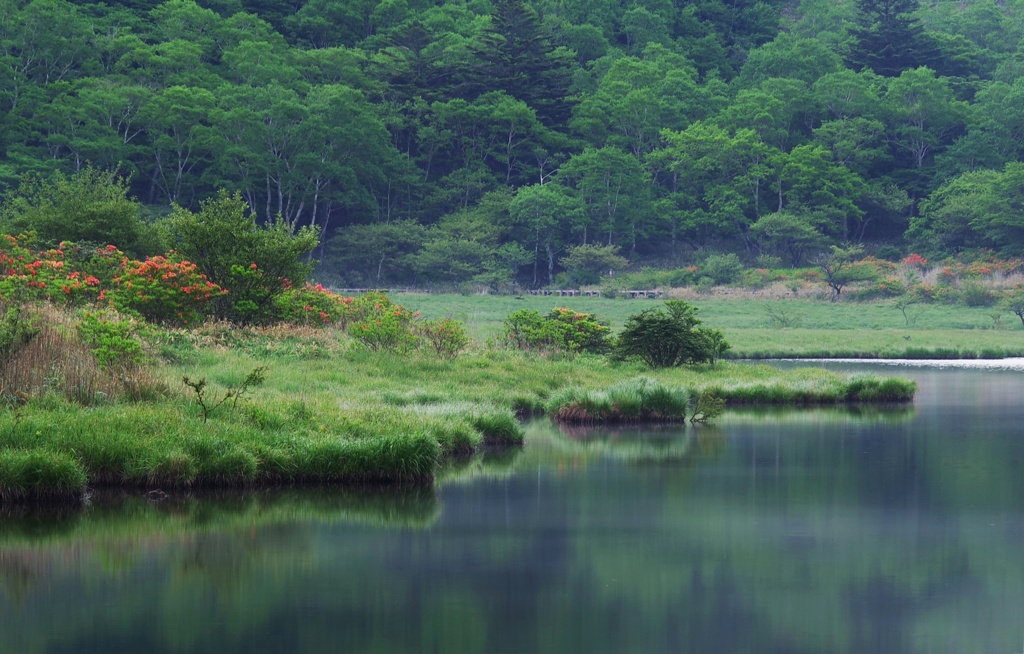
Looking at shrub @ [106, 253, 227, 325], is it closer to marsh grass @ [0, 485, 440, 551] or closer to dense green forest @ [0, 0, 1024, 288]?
marsh grass @ [0, 485, 440, 551]

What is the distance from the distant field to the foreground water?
2743cm

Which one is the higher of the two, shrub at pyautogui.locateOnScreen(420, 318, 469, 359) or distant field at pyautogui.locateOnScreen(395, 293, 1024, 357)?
distant field at pyautogui.locateOnScreen(395, 293, 1024, 357)

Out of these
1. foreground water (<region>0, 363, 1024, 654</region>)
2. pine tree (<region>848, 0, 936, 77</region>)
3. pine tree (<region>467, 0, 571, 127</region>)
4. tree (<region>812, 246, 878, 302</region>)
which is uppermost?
pine tree (<region>848, 0, 936, 77</region>)

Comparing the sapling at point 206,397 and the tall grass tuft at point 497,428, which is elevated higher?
the sapling at point 206,397

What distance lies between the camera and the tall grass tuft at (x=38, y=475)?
18078 millimetres

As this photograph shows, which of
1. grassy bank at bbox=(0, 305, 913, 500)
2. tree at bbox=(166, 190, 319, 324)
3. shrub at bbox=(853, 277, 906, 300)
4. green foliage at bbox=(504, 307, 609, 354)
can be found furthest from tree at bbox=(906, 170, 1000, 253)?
tree at bbox=(166, 190, 319, 324)

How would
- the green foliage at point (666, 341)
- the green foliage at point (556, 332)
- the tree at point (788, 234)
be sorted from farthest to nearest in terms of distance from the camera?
the tree at point (788, 234) → the green foliage at point (556, 332) → the green foliage at point (666, 341)

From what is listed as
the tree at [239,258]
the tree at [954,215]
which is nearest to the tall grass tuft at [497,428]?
the tree at [239,258]

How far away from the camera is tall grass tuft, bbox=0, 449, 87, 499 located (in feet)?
59.3

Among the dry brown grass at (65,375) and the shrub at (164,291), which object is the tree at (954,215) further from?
the dry brown grass at (65,375)

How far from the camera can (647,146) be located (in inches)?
4154

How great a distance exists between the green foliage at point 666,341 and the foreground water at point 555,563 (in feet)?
41.6

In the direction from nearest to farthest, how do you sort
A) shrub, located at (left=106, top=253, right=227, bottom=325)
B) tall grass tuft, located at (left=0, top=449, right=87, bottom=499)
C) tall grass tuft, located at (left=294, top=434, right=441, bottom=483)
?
tall grass tuft, located at (left=0, top=449, right=87, bottom=499), tall grass tuft, located at (left=294, top=434, right=441, bottom=483), shrub, located at (left=106, top=253, right=227, bottom=325)

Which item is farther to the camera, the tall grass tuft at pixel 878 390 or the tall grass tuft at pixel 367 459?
the tall grass tuft at pixel 878 390
